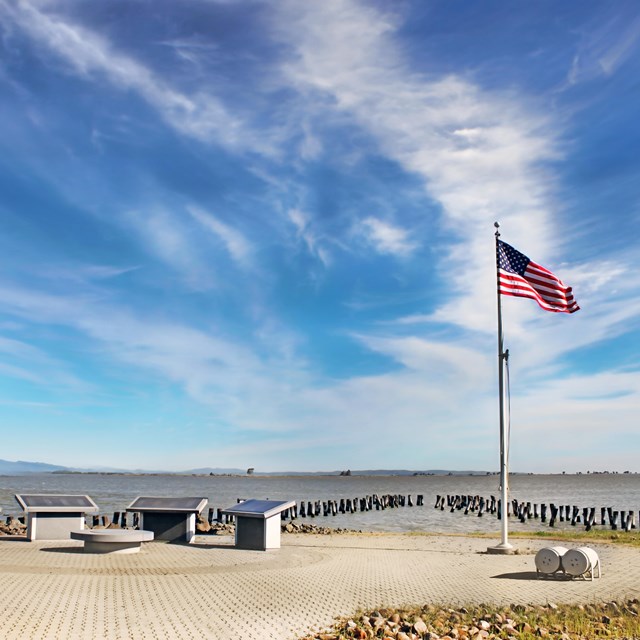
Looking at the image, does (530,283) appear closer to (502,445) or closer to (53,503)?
(502,445)

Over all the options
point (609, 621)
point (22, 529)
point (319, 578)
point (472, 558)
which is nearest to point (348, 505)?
point (22, 529)

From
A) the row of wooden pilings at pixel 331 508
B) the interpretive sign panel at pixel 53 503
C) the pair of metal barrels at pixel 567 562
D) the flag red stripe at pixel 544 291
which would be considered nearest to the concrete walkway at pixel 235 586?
the pair of metal barrels at pixel 567 562

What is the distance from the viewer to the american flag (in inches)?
793

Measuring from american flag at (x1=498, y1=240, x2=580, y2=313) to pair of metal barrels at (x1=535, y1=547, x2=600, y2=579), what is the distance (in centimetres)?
698

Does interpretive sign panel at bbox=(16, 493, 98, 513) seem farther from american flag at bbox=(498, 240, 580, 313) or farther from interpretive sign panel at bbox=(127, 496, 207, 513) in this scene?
american flag at bbox=(498, 240, 580, 313)

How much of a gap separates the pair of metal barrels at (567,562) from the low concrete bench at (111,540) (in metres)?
9.87

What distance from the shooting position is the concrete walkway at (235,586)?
11.0 meters

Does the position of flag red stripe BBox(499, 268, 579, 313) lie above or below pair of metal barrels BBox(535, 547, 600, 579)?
above

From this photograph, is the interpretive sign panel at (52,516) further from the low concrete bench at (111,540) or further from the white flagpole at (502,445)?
the white flagpole at (502,445)

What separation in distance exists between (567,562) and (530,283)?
8.07 m

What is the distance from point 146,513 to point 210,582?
6.86 m

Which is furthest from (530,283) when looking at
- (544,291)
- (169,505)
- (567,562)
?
(169,505)

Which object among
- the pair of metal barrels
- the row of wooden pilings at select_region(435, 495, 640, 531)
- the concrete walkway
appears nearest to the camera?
the concrete walkway

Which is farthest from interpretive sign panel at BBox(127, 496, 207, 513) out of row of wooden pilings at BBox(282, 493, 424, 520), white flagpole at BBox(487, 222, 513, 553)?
row of wooden pilings at BBox(282, 493, 424, 520)
